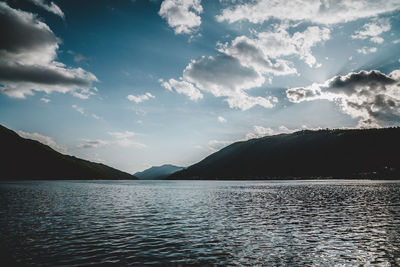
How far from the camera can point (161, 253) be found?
885 inches

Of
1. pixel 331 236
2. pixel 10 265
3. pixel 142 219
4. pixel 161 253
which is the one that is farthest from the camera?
pixel 142 219

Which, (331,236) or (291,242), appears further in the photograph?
(331,236)

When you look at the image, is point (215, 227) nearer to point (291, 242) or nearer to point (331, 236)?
point (291, 242)

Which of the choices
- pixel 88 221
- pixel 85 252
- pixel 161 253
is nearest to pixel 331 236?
pixel 161 253

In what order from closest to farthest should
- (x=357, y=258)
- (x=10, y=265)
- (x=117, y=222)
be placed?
(x=10, y=265)
(x=357, y=258)
(x=117, y=222)

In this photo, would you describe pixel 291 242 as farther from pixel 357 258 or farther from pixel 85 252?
pixel 85 252

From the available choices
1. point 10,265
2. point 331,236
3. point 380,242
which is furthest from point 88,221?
point 380,242

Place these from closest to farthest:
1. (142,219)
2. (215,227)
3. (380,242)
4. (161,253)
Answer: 1. (161,253)
2. (380,242)
3. (215,227)
4. (142,219)

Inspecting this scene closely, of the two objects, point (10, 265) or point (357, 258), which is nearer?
point (10, 265)

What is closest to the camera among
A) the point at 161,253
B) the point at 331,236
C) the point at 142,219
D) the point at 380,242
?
the point at 161,253

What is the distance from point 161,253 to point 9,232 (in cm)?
2152

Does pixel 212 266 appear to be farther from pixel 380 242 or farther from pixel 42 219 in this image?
pixel 42 219

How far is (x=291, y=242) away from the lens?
2634 centimetres

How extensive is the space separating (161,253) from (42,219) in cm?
2778
